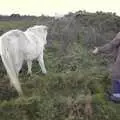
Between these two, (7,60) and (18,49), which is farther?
(18,49)

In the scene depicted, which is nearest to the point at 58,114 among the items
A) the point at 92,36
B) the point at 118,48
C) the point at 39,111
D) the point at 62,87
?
the point at 39,111

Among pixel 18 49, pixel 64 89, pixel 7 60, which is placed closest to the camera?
pixel 7 60

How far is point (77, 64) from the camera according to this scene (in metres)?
11.3

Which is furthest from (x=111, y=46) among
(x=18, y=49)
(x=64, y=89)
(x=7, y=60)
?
(x=7, y=60)

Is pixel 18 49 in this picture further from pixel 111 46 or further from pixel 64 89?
pixel 111 46

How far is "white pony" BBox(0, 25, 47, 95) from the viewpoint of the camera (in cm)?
871

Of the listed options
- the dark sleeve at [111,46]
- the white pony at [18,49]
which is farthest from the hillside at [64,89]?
the dark sleeve at [111,46]

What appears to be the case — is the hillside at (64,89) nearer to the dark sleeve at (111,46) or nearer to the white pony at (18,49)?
the white pony at (18,49)

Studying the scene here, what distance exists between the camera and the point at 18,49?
9.27 metres

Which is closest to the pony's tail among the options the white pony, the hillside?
the white pony

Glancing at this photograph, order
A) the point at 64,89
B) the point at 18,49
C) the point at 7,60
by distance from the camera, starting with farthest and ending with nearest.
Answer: the point at 18,49, the point at 64,89, the point at 7,60

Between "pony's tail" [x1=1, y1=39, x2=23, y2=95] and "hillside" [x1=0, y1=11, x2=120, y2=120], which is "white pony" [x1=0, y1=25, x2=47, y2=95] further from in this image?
"hillside" [x1=0, y1=11, x2=120, y2=120]

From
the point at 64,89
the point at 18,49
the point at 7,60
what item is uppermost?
the point at 18,49

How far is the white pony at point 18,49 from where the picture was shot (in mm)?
8711
